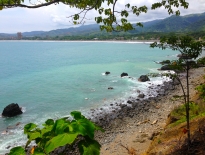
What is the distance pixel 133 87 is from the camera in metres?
28.2

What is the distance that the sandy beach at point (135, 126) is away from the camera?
472 inches

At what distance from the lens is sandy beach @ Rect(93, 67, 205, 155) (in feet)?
39.3

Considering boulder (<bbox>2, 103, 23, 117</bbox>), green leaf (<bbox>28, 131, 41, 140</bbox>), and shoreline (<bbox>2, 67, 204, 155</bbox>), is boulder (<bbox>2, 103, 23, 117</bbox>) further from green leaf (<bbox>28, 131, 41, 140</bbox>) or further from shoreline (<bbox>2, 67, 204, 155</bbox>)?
green leaf (<bbox>28, 131, 41, 140</bbox>)

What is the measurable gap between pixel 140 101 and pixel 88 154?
20815mm

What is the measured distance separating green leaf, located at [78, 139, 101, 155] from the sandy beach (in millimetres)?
9224

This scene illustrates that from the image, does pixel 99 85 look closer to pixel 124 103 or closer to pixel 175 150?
pixel 124 103

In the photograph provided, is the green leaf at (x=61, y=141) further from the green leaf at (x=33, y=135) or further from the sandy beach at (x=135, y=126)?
the sandy beach at (x=135, y=126)

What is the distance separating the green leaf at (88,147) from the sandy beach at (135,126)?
9224 mm

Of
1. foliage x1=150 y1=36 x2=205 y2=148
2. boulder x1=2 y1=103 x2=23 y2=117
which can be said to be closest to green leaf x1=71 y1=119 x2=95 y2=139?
foliage x1=150 y1=36 x2=205 y2=148

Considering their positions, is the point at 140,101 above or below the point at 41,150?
below

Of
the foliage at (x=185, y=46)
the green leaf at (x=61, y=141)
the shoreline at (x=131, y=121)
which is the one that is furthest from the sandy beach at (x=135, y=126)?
the green leaf at (x=61, y=141)

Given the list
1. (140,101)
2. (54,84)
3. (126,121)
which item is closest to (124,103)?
(140,101)

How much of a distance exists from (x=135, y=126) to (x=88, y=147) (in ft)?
47.1

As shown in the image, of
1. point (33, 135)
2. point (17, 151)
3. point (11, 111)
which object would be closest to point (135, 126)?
point (11, 111)
